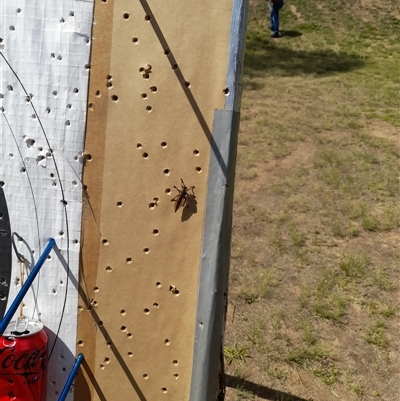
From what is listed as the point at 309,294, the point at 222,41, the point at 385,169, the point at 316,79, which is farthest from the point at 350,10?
the point at 222,41

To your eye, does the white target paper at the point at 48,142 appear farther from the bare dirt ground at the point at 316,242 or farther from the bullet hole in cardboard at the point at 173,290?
the bare dirt ground at the point at 316,242

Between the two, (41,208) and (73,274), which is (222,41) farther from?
(73,274)

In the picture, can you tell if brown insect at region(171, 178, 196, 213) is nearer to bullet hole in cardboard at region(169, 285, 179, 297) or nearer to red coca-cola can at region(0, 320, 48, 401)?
bullet hole in cardboard at region(169, 285, 179, 297)

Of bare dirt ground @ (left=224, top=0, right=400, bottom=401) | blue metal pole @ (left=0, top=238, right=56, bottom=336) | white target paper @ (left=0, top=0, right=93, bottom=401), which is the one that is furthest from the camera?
bare dirt ground @ (left=224, top=0, right=400, bottom=401)

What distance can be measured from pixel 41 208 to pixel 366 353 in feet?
7.29

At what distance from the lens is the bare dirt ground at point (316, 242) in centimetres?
279

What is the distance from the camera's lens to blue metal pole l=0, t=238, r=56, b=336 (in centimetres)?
136

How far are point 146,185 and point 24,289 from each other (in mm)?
481

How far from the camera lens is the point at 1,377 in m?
1.51

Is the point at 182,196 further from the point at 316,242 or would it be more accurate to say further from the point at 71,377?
the point at 316,242

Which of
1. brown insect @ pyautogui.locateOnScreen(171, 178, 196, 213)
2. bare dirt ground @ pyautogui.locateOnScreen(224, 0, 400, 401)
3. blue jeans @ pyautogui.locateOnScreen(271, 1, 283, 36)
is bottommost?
bare dirt ground @ pyautogui.locateOnScreen(224, 0, 400, 401)

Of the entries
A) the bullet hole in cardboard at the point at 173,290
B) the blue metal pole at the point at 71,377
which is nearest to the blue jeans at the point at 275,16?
the bullet hole in cardboard at the point at 173,290

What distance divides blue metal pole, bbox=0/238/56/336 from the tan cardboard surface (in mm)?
124

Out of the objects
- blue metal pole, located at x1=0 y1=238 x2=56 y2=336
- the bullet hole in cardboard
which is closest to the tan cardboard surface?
the bullet hole in cardboard
